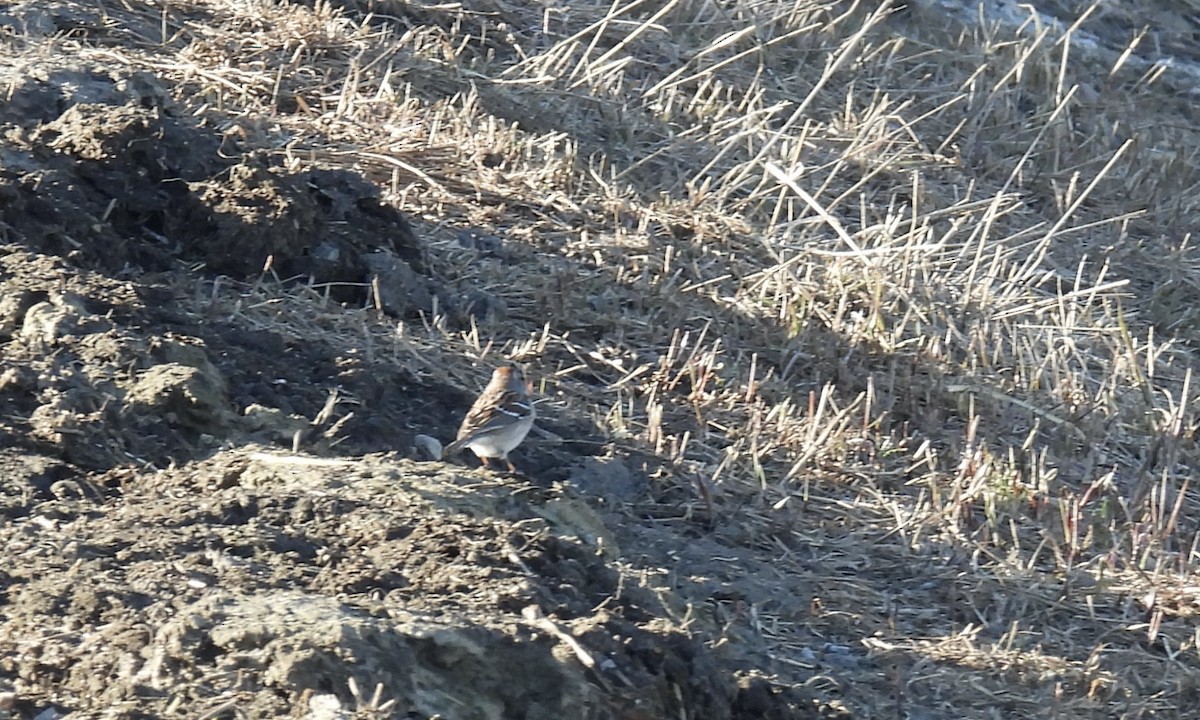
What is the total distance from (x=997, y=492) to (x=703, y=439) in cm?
100

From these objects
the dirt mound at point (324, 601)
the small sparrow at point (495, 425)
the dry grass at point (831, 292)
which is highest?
the dirt mound at point (324, 601)

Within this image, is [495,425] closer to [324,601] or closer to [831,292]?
[324,601]

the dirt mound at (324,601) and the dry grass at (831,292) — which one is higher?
the dirt mound at (324,601)

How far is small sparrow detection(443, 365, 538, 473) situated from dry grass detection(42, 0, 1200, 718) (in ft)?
1.94

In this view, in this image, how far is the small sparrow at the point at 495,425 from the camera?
174 inches

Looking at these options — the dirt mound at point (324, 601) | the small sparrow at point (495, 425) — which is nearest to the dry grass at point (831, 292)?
the small sparrow at point (495, 425)

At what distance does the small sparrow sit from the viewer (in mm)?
4410

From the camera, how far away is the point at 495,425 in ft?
14.5

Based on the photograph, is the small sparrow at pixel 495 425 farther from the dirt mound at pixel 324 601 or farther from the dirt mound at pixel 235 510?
the dirt mound at pixel 324 601

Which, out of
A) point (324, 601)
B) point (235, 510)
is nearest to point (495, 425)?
point (235, 510)

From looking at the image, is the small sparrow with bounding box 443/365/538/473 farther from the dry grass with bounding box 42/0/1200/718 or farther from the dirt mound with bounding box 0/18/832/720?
the dry grass with bounding box 42/0/1200/718

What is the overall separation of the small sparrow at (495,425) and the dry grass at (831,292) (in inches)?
23.3

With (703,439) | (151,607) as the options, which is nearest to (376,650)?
(151,607)

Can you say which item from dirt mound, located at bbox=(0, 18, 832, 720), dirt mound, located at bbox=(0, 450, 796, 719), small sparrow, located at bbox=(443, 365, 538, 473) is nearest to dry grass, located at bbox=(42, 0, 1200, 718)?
dirt mound, located at bbox=(0, 18, 832, 720)
